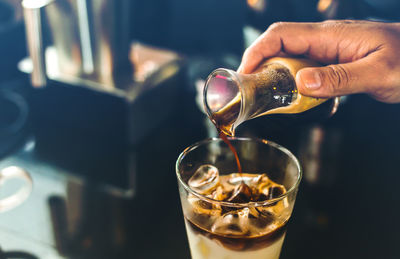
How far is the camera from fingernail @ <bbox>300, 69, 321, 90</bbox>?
0.59 m

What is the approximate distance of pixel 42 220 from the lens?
0.82 meters

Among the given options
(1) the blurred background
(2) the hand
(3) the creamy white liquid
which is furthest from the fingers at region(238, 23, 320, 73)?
(3) the creamy white liquid

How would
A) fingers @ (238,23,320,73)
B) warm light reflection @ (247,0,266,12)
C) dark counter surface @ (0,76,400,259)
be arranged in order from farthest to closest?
1. warm light reflection @ (247,0,266,12)
2. dark counter surface @ (0,76,400,259)
3. fingers @ (238,23,320,73)

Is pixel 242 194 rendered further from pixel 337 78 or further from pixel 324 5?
pixel 324 5

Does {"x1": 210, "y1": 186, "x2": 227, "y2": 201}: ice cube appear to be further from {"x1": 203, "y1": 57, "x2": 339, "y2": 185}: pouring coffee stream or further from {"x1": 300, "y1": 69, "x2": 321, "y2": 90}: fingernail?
{"x1": 300, "y1": 69, "x2": 321, "y2": 90}: fingernail

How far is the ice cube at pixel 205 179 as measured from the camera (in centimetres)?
64

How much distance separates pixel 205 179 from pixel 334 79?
0.75ft

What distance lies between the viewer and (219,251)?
605 millimetres

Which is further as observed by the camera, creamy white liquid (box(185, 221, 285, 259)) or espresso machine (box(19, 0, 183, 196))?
espresso machine (box(19, 0, 183, 196))

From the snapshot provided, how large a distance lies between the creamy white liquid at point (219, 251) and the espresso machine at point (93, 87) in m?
0.30

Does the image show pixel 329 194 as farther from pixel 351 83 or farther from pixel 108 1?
pixel 108 1

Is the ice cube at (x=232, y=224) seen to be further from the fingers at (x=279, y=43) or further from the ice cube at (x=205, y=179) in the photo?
the fingers at (x=279, y=43)

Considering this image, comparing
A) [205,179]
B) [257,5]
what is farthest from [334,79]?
[257,5]

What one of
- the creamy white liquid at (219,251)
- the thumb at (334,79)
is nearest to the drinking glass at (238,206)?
the creamy white liquid at (219,251)
